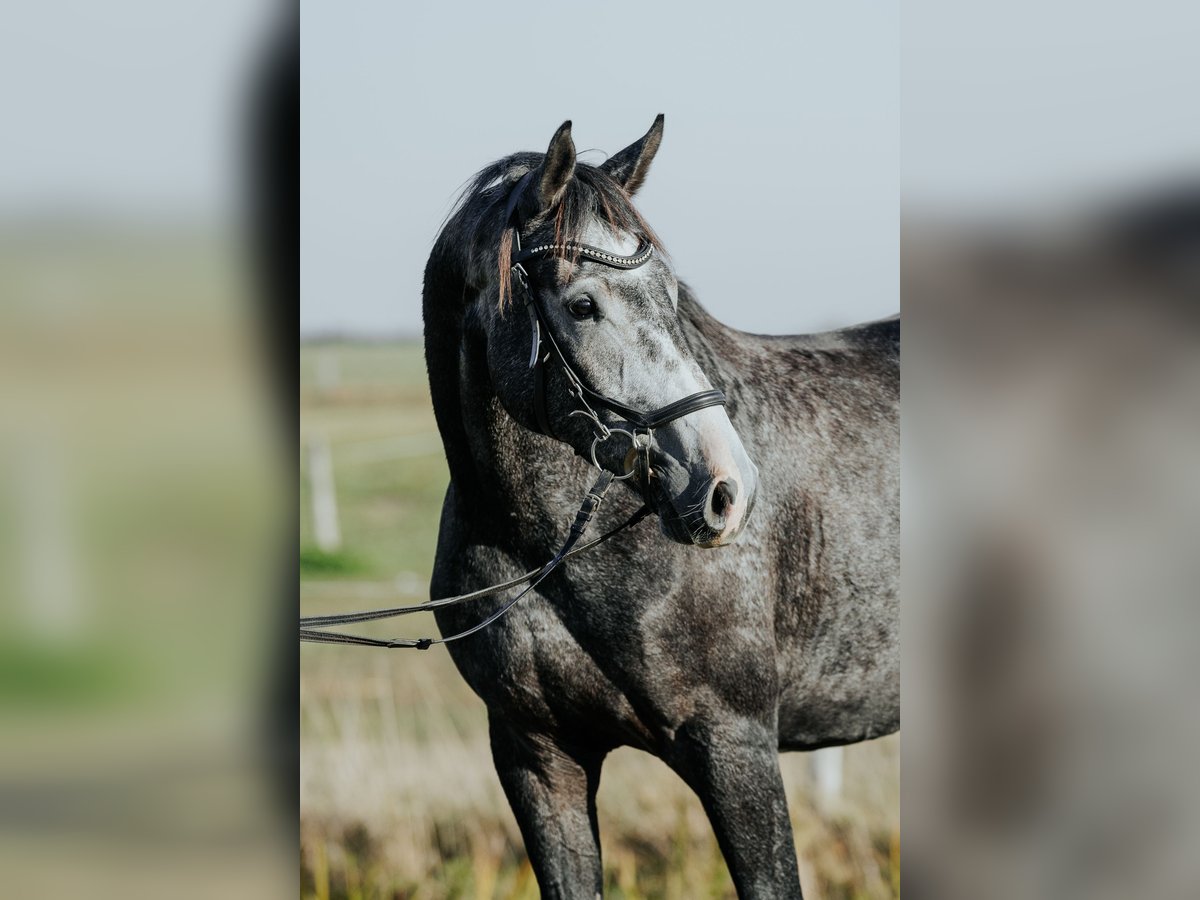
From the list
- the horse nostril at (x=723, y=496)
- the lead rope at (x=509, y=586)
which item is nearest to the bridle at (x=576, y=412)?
the lead rope at (x=509, y=586)

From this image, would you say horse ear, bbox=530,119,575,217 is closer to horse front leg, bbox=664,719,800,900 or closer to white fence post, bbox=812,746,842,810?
horse front leg, bbox=664,719,800,900

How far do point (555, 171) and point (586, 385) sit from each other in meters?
0.46

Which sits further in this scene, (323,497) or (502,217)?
(323,497)

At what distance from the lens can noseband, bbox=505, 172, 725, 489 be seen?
224 cm

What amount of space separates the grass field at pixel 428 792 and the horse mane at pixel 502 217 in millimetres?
942

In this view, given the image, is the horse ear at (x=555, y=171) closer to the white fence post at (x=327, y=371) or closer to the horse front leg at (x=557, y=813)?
the horse front leg at (x=557, y=813)

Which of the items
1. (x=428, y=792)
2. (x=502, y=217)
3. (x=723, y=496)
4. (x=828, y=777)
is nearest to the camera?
(x=723, y=496)

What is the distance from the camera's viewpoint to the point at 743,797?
98.6 inches

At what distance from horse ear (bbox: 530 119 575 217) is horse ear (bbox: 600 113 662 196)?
0.25m
